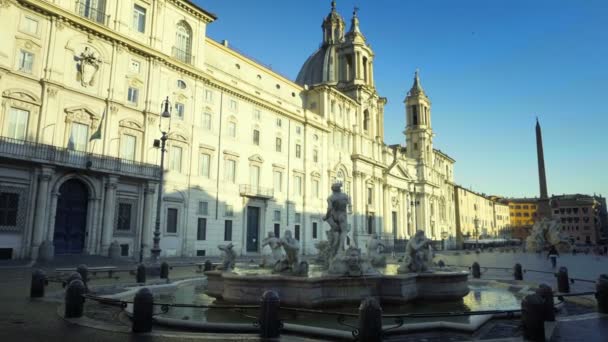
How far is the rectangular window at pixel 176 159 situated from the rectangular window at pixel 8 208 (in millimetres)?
9890

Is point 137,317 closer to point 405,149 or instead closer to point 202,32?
point 202,32

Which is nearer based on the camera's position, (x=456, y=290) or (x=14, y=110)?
(x=456, y=290)

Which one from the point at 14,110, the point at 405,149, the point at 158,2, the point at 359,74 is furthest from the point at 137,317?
the point at 405,149

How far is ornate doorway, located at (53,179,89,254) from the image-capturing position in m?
23.9

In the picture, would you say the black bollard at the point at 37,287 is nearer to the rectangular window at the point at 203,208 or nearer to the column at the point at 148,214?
the column at the point at 148,214

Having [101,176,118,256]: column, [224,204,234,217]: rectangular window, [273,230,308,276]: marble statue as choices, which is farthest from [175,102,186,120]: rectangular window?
[273,230,308,276]: marble statue

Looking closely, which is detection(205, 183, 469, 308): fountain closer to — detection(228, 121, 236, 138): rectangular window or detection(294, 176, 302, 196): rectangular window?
detection(228, 121, 236, 138): rectangular window

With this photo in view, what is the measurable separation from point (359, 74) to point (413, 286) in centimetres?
5000

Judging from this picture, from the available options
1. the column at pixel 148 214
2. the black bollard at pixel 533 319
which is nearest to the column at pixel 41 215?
the column at pixel 148 214

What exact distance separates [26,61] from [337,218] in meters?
20.8

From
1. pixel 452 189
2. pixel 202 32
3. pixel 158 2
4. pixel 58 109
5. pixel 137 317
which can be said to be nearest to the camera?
pixel 137 317

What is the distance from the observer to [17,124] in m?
22.3

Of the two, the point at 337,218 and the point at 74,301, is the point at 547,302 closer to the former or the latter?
the point at 337,218

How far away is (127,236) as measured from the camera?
2661 centimetres
